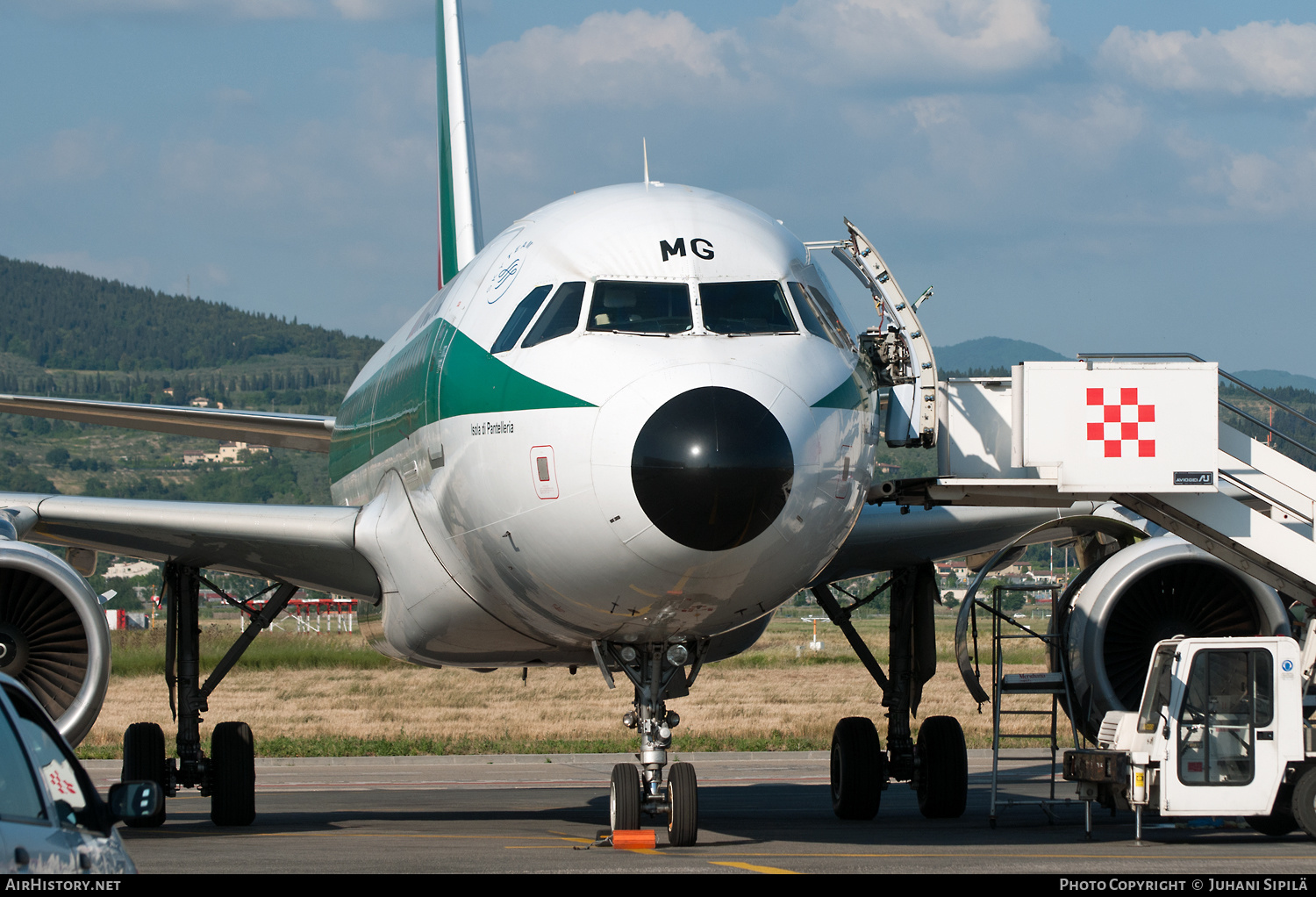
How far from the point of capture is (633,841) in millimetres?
10656

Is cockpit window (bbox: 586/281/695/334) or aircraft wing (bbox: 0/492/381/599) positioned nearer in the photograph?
cockpit window (bbox: 586/281/695/334)

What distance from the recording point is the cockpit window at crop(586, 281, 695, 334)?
9875 mm

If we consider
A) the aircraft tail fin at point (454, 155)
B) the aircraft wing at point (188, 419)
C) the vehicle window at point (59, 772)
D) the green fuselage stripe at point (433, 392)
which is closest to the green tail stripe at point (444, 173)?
the aircraft tail fin at point (454, 155)

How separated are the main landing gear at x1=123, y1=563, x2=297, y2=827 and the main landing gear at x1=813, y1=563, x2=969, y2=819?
5.61 meters

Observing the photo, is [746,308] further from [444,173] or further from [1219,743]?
[444,173]

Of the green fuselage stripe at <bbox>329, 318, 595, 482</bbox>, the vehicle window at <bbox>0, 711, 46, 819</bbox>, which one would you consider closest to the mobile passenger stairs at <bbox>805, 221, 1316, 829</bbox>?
the green fuselage stripe at <bbox>329, 318, 595, 482</bbox>

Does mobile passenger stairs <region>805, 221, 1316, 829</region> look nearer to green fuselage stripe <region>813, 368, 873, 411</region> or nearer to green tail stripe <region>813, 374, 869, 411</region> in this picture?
green fuselage stripe <region>813, 368, 873, 411</region>

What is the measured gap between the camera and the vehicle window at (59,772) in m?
6.04

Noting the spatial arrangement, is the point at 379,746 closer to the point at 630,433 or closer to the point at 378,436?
the point at 378,436

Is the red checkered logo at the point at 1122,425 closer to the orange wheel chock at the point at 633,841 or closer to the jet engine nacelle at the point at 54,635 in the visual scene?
the orange wheel chock at the point at 633,841

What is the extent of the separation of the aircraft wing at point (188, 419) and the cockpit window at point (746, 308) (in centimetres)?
849

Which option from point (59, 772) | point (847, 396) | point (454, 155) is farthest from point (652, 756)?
point (454, 155)

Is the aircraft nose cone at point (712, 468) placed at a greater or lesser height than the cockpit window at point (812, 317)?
lesser
